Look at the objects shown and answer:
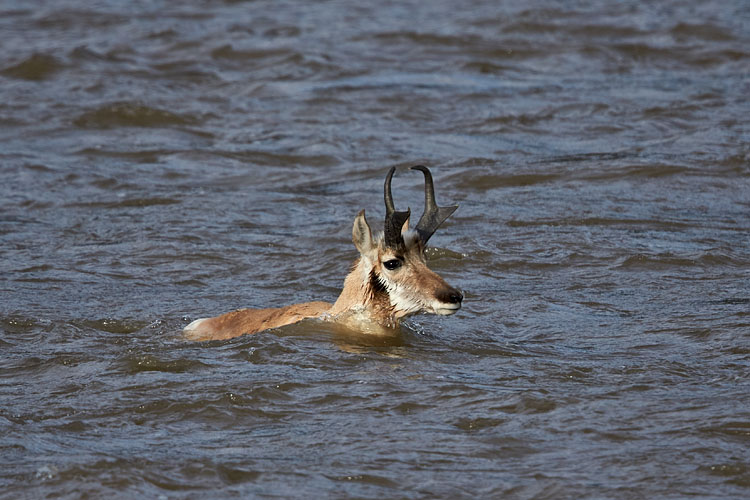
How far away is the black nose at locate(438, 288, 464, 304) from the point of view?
9.11 metres

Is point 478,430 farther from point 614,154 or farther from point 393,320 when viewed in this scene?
point 614,154

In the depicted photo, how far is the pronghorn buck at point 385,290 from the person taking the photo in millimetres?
9344

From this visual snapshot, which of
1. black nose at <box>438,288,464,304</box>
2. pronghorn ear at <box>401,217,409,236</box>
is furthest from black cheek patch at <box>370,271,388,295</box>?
black nose at <box>438,288,464,304</box>

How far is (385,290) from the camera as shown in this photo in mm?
9680

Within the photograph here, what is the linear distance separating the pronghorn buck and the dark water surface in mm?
248

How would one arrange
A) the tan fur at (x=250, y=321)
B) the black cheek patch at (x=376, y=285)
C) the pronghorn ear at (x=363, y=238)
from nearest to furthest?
Result: 1. the pronghorn ear at (x=363, y=238)
2. the black cheek patch at (x=376, y=285)
3. the tan fur at (x=250, y=321)

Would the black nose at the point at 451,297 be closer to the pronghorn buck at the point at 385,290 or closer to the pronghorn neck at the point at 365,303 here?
the pronghorn buck at the point at 385,290

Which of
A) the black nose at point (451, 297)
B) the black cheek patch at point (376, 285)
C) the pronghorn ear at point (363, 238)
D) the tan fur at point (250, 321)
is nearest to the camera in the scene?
the black nose at point (451, 297)

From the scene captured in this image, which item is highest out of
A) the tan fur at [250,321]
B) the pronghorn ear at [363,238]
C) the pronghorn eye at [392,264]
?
the pronghorn ear at [363,238]

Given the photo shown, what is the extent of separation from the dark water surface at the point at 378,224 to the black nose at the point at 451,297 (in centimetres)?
55

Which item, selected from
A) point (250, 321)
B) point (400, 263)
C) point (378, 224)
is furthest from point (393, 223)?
point (378, 224)

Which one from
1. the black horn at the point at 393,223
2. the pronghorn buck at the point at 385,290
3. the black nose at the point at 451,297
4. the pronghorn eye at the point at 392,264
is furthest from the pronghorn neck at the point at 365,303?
the black nose at the point at 451,297

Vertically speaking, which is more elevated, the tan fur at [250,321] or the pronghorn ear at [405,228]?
the pronghorn ear at [405,228]

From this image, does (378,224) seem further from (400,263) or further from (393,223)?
(393,223)
